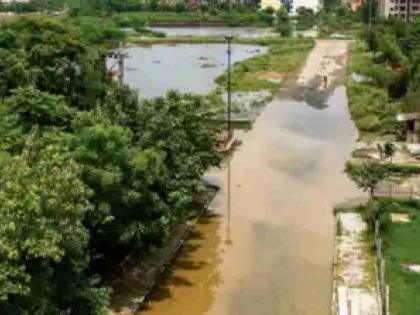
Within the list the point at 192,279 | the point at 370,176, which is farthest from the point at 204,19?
the point at 192,279

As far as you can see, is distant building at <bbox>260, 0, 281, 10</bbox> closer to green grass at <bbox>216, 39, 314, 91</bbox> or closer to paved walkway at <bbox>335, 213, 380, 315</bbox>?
green grass at <bbox>216, 39, 314, 91</bbox>

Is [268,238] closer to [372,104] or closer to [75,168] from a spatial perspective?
[75,168]

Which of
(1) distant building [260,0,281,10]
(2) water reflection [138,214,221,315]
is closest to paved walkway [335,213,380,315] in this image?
(2) water reflection [138,214,221,315]

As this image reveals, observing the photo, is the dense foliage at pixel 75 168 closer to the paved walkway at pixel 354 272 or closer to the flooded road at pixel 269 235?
the flooded road at pixel 269 235

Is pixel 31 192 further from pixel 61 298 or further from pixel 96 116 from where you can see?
pixel 96 116

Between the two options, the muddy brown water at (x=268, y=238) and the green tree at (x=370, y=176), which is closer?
the muddy brown water at (x=268, y=238)

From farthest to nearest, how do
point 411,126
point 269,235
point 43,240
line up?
point 411,126, point 269,235, point 43,240

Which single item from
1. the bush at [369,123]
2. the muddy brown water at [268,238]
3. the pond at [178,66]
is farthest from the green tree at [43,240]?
the pond at [178,66]

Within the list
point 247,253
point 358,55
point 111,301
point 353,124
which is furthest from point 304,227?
point 358,55

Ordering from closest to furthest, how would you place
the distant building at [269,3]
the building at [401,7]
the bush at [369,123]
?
1. the bush at [369,123]
2. the building at [401,7]
3. the distant building at [269,3]
